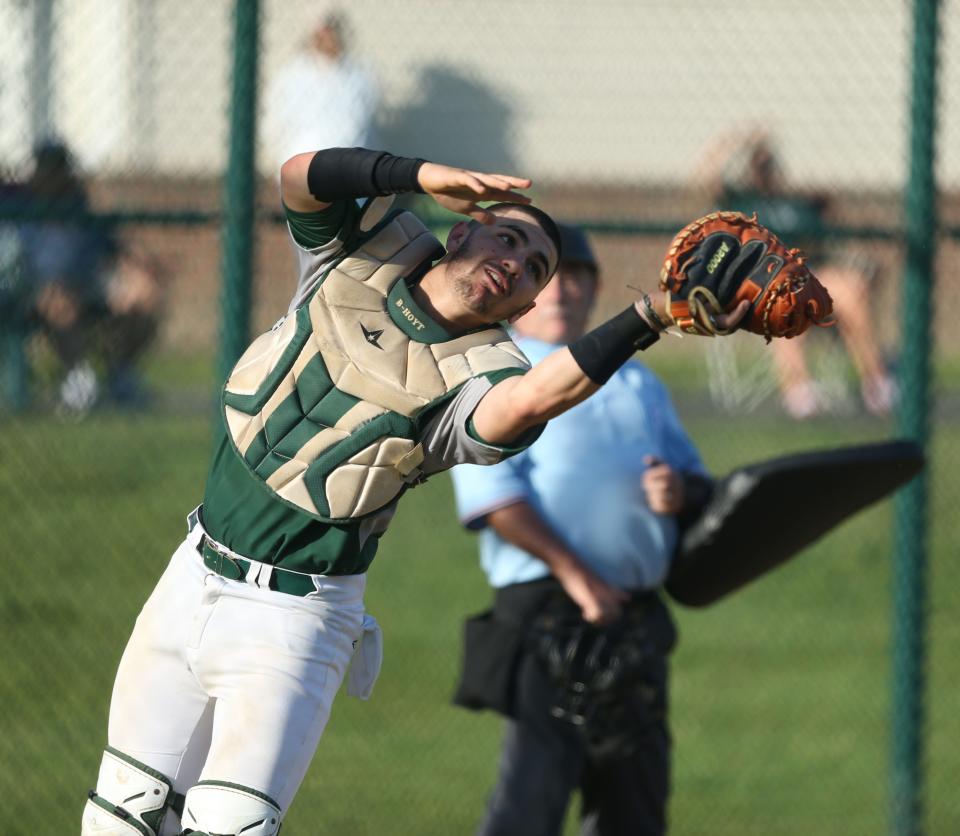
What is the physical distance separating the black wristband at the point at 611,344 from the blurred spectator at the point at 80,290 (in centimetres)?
232

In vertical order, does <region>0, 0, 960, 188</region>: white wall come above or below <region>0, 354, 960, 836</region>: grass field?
above

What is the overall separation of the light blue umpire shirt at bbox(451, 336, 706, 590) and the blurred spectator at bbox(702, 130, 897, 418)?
1.22 meters

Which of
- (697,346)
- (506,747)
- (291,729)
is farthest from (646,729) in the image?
(697,346)

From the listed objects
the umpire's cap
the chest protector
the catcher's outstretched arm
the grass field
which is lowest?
the grass field

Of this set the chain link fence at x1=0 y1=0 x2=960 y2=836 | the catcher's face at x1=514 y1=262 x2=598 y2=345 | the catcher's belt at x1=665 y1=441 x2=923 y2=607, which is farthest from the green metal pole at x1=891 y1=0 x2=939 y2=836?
the catcher's face at x1=514 y1=262 x2=598 y2=345

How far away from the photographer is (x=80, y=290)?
17.1ft

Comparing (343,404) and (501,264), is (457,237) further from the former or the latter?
(343,404)

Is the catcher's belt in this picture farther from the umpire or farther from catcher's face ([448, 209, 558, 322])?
catcher's face ([448, 209, 558, 322])

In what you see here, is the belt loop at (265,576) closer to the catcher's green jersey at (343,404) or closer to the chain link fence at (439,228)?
the catcher's green jersey at (343,404)

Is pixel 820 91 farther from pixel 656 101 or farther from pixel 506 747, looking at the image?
pixel 506 747

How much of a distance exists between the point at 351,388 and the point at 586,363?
58cm

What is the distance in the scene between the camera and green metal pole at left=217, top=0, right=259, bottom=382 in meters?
4.74

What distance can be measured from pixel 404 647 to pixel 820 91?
2.65m

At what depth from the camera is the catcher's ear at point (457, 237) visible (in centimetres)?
339
